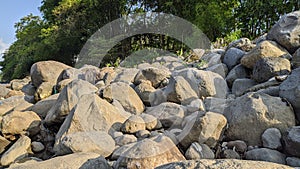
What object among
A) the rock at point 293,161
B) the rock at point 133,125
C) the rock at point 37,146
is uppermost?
the rock at point 133,125

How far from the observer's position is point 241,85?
15.1 feet

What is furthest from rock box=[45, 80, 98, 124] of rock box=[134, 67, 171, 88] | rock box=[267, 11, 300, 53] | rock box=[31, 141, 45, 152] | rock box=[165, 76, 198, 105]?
rock box=[267, 11, 300, 53]

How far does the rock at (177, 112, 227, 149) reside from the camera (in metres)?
3.15

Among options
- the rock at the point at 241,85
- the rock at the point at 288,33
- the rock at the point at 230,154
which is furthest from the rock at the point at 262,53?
the rock at the point at 230,154

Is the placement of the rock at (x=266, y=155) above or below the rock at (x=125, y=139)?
below

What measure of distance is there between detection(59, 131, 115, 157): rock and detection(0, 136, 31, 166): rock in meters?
0.84

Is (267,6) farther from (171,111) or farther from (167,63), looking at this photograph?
(171,111)

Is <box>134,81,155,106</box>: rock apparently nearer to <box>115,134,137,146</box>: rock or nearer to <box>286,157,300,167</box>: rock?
<box>115,134,137,146</box>: rock

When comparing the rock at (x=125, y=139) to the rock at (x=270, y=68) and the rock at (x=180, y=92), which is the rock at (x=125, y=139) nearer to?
the rock at (x=180, y=92)

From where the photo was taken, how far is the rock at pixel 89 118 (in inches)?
141

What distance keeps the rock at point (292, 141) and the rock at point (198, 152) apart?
0.68 m

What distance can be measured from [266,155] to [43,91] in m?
4.39

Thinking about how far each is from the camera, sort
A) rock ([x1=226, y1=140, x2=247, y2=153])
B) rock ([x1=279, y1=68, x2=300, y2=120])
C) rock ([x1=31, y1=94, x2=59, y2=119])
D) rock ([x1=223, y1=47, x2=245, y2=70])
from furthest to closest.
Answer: rock ([x1=223, y1=47, x2=245, y2=70]), rock ([x1=31, y1=94, x2=59, y2=119]), rock ([x1=279, y1=68, x2=300, y2=120]), rock ([x1=226, y1=140, x2=247, y2=153])

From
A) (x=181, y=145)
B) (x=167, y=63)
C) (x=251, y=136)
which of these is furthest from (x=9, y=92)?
(x=251, y=136)
